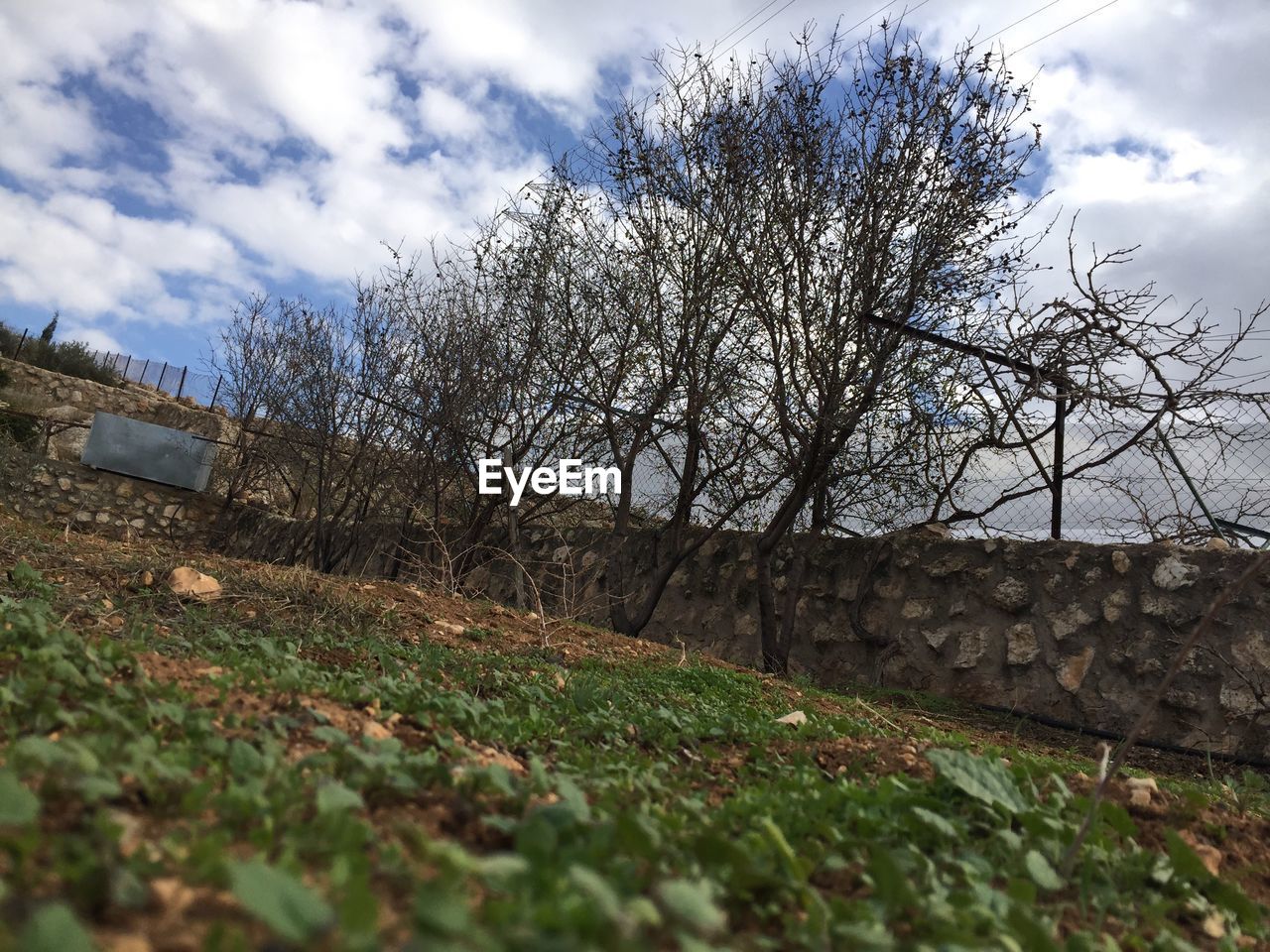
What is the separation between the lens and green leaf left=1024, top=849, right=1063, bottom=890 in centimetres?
188

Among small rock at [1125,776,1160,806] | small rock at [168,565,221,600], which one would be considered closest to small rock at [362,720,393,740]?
small rock at [1125,776,1160,806]

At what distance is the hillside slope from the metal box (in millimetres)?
12819

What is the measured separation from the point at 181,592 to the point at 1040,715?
16.7 ft

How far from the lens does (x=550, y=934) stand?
3.56 ft

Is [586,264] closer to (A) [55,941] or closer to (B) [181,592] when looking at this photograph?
(B) [181,592]

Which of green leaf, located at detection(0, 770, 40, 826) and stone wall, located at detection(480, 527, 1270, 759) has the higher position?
stone wall, located at detection(480, 527, 1270, 759)

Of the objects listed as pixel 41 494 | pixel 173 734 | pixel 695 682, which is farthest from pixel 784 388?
pixel 41 494

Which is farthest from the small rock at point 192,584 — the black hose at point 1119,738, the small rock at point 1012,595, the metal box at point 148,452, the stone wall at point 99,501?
the metal box at point 148,452

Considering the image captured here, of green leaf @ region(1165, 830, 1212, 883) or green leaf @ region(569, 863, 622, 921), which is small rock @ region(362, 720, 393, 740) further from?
green leaf @ region(1165, 830, 1212, 883)

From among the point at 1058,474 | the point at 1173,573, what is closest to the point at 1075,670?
the point at 1173,573

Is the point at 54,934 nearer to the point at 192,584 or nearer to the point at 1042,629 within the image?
the point at 192,584

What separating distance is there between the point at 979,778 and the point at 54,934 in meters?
2.10

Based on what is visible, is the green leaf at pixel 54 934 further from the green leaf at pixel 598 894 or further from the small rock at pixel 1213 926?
the small rock at pixel 1213 926

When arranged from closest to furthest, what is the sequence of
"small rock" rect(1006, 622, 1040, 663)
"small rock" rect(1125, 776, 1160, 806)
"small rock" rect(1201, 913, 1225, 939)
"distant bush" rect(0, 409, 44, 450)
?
"small rock" rect(1201, 913, 1225, 939), "small rock" rect(1125, 776, 1160, 806), "small rock" rect(1006, 622, 1040, 663), "distant bush" rect(0, 409, 44, 450)
